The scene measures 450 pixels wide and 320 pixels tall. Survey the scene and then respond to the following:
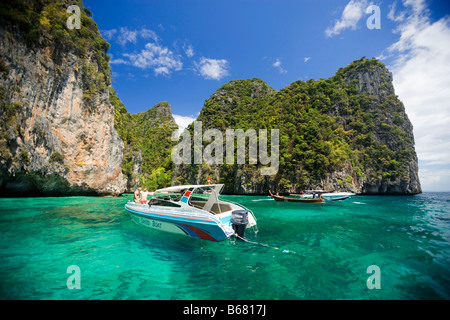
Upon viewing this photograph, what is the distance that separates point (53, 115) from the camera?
78.0 ft

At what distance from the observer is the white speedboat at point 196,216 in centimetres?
659

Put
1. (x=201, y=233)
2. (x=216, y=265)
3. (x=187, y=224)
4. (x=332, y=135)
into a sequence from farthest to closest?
(x=332, y=135) < (x=187, y=224) < (x=201, y=233) < (x=216, y=265)

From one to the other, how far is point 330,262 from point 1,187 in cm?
3070

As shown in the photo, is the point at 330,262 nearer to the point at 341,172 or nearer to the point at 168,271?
the point at 168,271

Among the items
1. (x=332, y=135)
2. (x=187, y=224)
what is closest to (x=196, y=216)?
(x=187, y=224)

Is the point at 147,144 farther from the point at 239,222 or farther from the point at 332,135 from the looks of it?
the point at 239,222

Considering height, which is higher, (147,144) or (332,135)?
(147,144)

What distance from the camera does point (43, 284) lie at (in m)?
4.13

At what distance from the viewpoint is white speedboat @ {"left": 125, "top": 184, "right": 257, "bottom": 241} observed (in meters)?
6.59

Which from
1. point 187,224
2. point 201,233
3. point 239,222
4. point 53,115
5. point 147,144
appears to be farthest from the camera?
point 147,144

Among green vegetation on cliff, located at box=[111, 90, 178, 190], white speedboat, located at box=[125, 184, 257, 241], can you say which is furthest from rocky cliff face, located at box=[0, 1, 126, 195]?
white speedboat, located at box=[125, 184, 257, 241]

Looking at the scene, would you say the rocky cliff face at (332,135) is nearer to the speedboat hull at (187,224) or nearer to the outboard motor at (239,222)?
the outboard motor at (239,222)

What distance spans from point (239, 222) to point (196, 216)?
1.62m

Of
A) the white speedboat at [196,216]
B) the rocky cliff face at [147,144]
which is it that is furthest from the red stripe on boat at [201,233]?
the rocky cliff face at [147,144]
